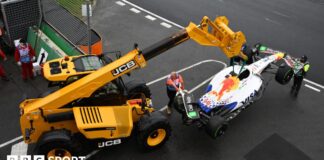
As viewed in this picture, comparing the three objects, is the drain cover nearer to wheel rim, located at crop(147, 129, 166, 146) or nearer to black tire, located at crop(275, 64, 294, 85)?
black tire, located at crop(275, 64, 294, 85)

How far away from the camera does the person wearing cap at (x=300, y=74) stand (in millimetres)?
11680

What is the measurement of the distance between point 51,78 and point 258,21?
11789mm

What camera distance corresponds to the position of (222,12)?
17938 millimetres

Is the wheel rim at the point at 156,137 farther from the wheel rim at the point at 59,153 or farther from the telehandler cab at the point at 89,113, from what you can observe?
the wheel rim at the point at 59,153

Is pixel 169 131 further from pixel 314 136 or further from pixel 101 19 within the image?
pixel 101 19

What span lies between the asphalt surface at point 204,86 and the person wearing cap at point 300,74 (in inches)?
12.1

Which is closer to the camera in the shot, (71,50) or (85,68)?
(85,68)

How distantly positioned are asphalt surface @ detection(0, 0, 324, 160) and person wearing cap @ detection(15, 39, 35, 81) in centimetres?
37

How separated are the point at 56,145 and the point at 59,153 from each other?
422mm

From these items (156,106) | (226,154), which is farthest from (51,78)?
(226,154)

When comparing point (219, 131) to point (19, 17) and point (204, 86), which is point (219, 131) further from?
Result: point (19, 17)

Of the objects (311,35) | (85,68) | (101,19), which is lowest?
(101,19)

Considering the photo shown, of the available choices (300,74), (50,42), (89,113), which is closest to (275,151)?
(300,74)

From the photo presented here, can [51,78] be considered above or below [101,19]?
above
